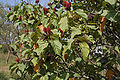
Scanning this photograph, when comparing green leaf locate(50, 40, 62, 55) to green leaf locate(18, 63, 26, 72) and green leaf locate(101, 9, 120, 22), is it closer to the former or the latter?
green leaf locate(101, 9, 120, 22)

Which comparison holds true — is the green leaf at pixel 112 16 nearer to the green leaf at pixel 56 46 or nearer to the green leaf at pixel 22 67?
the green leaf at pixel 56 46

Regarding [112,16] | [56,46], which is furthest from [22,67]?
[112,16]

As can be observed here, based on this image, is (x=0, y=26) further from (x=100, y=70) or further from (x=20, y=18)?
(x=100, y=70)

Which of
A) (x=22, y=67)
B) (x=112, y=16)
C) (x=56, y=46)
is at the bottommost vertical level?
(x=22, y=67)

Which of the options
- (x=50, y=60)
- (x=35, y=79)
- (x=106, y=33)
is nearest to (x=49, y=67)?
(x=50, y=60)

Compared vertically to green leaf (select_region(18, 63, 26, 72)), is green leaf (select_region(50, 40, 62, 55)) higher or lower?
higher

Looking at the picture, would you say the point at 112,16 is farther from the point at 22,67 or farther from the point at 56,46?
the point at 22,67

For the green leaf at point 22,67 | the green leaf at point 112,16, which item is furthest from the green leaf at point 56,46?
the green leaf at point 22,67

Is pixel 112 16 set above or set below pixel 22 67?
above

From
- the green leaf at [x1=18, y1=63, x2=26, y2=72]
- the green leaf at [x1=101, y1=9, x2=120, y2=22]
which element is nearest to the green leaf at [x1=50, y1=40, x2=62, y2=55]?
the green leaf at [x1=101, y1=9, x2=120, y2=22]

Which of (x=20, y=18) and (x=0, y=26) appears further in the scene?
(x=0, y=26)

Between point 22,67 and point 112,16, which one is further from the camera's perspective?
point 22,67

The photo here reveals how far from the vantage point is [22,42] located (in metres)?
1.67

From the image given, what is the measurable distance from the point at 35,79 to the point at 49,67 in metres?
0.20
